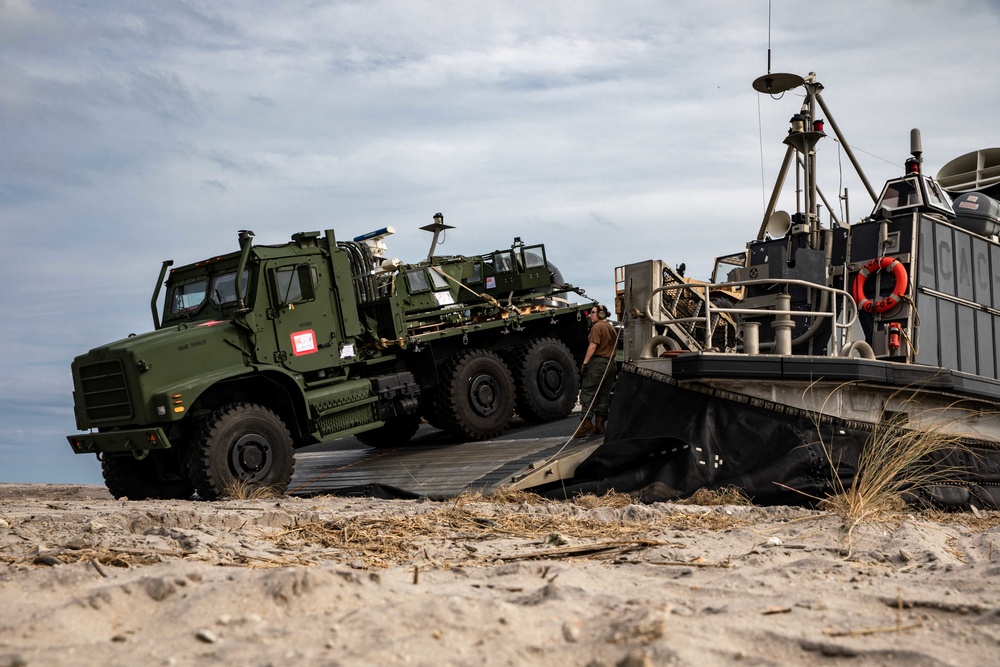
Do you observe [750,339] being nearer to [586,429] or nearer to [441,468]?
[586,429]

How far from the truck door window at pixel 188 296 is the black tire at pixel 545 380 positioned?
15.1 ft

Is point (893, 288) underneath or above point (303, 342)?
above

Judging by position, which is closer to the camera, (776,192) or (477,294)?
(776,192)

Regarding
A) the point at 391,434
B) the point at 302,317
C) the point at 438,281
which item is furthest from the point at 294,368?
the point at 438,281

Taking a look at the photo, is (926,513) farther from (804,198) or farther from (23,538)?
(23,538)

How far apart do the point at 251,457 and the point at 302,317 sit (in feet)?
6.09

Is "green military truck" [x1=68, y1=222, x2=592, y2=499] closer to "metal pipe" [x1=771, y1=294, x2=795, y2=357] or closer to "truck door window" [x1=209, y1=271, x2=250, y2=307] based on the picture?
"truck door window" [x1=209, y1=271, x2=250, y2=307]

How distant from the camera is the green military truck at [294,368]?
10.1 meters

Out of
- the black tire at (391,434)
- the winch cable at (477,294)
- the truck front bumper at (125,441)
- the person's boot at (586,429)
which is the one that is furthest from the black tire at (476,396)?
the truck front bumper at (125,441)

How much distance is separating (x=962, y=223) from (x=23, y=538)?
9.65m

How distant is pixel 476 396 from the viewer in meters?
13.1

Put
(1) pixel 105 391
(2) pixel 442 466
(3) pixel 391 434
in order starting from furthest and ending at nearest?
(3) pixel 391 434
(2) pixel 442 466
(1) pixel 105 391

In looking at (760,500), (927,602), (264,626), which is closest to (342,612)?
(264,626)

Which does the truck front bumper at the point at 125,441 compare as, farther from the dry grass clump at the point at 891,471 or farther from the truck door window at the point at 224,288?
the dry grass clump at the point at 891,471
